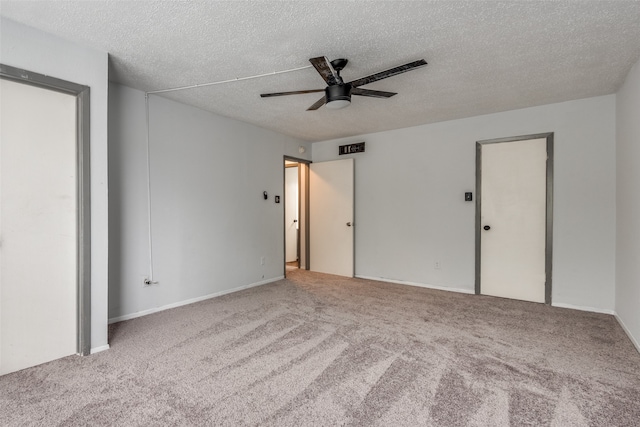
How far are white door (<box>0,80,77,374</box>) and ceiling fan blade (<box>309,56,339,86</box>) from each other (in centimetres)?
195

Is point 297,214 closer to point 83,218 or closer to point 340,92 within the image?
point 340,92

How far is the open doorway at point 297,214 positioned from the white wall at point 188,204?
29.6 inches

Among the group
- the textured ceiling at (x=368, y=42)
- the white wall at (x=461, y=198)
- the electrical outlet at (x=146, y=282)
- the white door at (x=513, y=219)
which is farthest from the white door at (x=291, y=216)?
the white door at (x=513, y=219)

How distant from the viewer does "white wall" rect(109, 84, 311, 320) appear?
3.24m

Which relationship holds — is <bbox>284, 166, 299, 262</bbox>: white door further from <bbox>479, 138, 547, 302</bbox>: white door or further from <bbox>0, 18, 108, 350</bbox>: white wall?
<bbox>0, 18, 108, 350</bbox>: white wall

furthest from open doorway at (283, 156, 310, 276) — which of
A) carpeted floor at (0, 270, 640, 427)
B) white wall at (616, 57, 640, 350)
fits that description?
white wall at (616, 57, 640, 350)

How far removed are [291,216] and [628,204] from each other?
16.8 ft

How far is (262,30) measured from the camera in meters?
2.22

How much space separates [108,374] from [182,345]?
0.57 m

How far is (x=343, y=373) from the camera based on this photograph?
2.18m

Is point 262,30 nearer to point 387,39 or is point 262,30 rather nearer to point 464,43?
point 387,39

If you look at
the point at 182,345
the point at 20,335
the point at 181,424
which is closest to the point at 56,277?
the point at 20,335

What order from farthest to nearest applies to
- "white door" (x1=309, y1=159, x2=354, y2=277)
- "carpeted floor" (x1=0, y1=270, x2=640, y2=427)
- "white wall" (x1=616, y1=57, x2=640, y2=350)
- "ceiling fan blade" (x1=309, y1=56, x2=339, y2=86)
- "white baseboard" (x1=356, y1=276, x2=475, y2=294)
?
"white door" (x1=309, y1=159, x2=354, y2=277) → "white baseboard" (x1=356, y1=276, x2=475, y2=294) → "white wall" (x1=616, y1=57, x2=640, y2=350) → "ceiling fan blade" (x1=309, y1=56, x2=339, y2=86) → "carpeted floor" (x1=0, y1=270, x2=640, y2=427)

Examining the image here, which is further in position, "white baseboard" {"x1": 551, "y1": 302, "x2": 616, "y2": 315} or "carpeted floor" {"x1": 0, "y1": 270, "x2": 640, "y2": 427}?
"white baseboard" {"x1": 551, "y1": 302, "x2": 616, "y2": 315}
